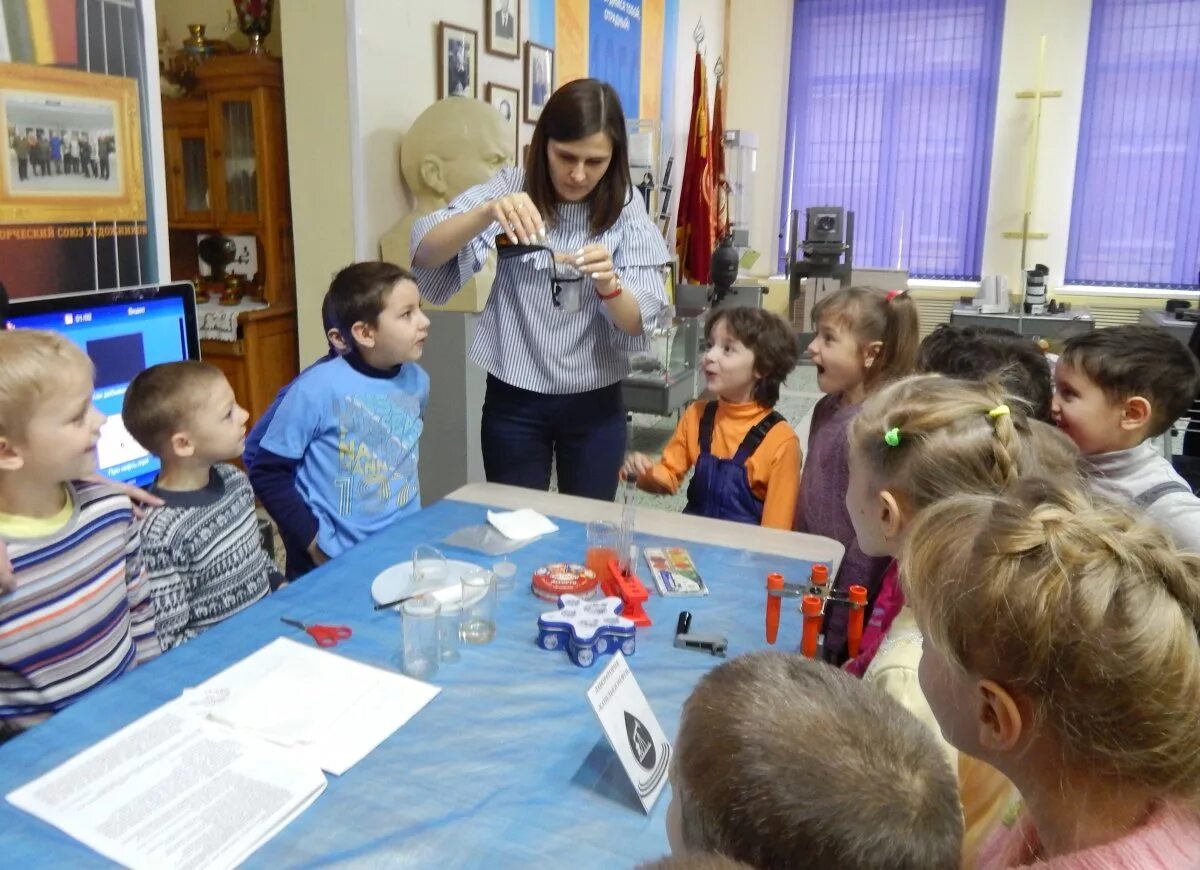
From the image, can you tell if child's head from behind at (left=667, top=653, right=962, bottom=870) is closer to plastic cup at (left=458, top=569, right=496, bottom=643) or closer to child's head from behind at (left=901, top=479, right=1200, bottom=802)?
child's head from behind at (left=901, top=479, right=1200, bottom=802)

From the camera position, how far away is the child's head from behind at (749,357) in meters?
2.18

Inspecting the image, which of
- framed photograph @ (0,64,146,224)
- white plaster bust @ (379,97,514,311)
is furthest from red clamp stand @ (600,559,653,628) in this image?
white plaster bust @ (379,97,514,311)

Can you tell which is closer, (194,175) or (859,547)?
(859,547)

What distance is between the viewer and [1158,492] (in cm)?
175

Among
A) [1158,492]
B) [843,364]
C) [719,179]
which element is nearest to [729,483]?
[843,364]

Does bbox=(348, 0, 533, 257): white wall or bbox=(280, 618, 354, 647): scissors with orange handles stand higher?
bbox=(348, 0, 533, 257): white wall

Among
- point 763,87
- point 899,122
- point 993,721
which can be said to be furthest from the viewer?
point 763,87

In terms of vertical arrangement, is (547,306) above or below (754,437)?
above

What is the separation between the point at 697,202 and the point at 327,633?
5153mm

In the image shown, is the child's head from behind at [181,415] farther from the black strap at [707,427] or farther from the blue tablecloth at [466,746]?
the black strap at [707,427]

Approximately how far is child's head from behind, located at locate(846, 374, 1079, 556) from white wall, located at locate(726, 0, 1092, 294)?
585 centimetres

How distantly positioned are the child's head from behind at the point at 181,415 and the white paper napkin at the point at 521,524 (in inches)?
20.1

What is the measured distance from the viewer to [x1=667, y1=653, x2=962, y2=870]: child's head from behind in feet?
2.06

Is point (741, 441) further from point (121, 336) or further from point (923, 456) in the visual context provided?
point (121, 336)
